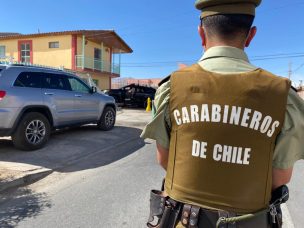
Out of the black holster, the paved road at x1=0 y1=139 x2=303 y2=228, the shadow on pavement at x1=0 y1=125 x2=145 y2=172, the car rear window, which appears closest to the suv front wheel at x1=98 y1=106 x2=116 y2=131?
the shadow on pavement at x1=0 y1=125 x2=145 y2=172

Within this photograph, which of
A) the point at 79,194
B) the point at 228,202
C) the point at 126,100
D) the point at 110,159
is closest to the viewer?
the point at 228,202

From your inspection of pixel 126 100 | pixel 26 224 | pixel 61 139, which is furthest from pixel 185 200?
pixel 126 100

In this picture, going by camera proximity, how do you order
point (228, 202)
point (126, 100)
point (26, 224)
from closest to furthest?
point (228, 202) → point (26, 224) → point (126, 100)

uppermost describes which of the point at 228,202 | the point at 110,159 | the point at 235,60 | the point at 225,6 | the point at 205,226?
the point at 225,6

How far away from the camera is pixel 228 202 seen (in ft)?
4.99

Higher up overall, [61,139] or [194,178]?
[194,178]

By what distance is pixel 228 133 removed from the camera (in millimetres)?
1479

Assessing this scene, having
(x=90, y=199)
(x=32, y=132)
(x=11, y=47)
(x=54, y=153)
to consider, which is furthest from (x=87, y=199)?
(x=11, y=47)

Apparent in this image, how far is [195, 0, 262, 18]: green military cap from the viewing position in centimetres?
157

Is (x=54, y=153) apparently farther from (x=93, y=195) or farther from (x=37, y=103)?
(x=93, y=195)

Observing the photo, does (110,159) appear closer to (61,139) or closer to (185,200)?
(61,139)

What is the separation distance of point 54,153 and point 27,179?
1.68 metres

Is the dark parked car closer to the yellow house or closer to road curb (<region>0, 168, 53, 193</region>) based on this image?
the yellow house

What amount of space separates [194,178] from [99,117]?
8.56 meters
